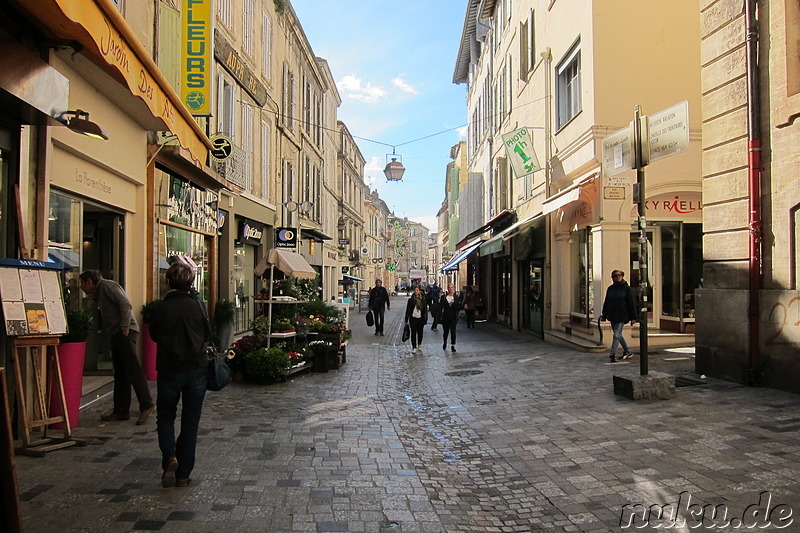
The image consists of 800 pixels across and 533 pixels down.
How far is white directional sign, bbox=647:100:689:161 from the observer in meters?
6.32

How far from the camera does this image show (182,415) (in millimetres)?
4211

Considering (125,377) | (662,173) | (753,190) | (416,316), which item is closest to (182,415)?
(125,377)

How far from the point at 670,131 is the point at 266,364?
6242 mm

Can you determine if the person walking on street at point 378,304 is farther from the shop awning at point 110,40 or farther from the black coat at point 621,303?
the shop awning at point 110,40

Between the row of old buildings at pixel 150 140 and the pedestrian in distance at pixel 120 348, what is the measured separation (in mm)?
634

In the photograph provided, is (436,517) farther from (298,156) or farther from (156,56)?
(298,156)

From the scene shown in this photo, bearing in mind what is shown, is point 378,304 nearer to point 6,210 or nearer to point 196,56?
point 196,56

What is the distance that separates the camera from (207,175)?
37.2ft

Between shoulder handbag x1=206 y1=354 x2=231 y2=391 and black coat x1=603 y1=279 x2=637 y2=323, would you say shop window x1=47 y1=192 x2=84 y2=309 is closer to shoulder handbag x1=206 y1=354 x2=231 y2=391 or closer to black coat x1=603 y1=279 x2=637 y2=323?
shoulder handbag x1=206 y1=354 x2=231 y2=391

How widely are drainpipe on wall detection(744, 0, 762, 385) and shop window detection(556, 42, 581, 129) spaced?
5.29 m

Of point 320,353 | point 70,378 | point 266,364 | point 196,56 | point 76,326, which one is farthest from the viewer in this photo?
point 196,56

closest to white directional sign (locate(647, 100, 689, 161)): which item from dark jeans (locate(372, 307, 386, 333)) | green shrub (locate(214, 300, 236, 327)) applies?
green shrub (locate(214, 300, 236, 327))

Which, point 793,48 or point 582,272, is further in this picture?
point 582,272

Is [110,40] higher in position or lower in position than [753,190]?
higher
